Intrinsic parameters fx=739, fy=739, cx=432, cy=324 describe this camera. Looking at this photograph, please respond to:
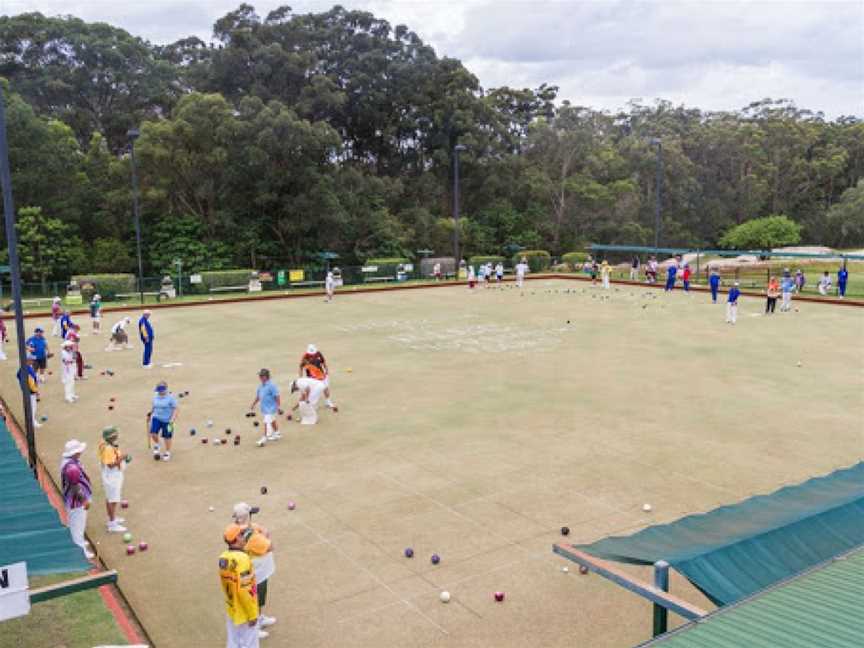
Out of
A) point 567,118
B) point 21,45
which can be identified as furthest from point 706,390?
point 21,45

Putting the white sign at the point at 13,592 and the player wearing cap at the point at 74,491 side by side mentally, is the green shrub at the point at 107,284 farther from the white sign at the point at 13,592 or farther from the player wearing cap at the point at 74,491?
the white sign at the point at 13,592

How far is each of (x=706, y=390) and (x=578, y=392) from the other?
10.4ft

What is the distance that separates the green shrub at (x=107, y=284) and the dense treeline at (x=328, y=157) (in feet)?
25.2

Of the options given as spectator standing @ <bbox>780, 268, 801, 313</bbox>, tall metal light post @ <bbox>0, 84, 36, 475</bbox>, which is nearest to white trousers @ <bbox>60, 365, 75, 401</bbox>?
tall metal light post @ <bbox>0, 84, 36, 475</bbox>

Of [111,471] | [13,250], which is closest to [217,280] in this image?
[13,250]

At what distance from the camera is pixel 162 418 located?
13164 mm

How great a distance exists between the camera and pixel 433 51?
67938mm

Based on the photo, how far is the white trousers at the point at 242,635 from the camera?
23.5 ft

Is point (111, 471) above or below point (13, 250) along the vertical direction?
below

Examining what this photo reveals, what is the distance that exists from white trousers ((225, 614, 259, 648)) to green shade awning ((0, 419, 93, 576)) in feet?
4.85

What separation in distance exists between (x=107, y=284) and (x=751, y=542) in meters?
40.2

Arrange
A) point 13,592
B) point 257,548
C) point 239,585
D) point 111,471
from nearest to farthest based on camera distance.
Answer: point 13,592 < point 239,585 < point 257,548 < point 111,471

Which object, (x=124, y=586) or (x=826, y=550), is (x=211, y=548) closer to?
(x=124, y=586)

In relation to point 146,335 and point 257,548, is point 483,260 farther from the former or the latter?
point 257,548
